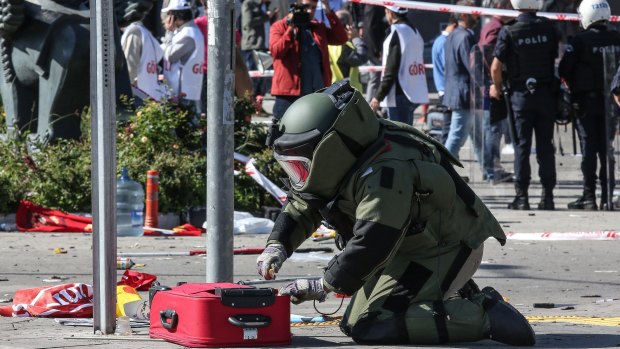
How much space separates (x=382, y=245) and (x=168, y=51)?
28.9 feet

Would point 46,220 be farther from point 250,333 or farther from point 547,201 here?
point 250,333

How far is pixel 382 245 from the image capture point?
234 inches

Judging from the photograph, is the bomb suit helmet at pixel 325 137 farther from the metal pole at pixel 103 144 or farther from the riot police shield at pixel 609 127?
the riot police shield at pixel 609 127

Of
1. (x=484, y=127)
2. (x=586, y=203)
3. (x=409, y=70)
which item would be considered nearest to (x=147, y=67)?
(x=409, y=70)

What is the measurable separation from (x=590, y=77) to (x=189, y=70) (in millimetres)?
3929

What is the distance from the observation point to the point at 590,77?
13281mm

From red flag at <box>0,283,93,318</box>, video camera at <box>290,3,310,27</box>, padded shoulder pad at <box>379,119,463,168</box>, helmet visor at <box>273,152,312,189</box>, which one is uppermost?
video camera at <box>290,3,310,27</box>

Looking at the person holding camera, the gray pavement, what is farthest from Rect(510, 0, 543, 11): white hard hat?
the person holding camera

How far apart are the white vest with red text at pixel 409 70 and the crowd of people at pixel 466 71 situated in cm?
1

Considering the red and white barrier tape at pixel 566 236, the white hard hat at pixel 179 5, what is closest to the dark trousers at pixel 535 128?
the red and white barrier tape at pixel 566 236

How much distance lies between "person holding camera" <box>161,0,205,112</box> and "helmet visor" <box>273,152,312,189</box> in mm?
8097

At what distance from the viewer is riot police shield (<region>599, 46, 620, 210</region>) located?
1323 cm

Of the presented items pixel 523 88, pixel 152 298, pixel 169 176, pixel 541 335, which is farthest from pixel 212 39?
pixel 523 88

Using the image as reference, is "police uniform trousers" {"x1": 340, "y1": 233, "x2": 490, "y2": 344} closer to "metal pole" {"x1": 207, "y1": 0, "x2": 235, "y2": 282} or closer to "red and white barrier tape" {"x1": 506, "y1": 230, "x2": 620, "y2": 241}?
"metal pole" {"x1": 207, "y1": 0, "x2": 235, "y2": 282}
